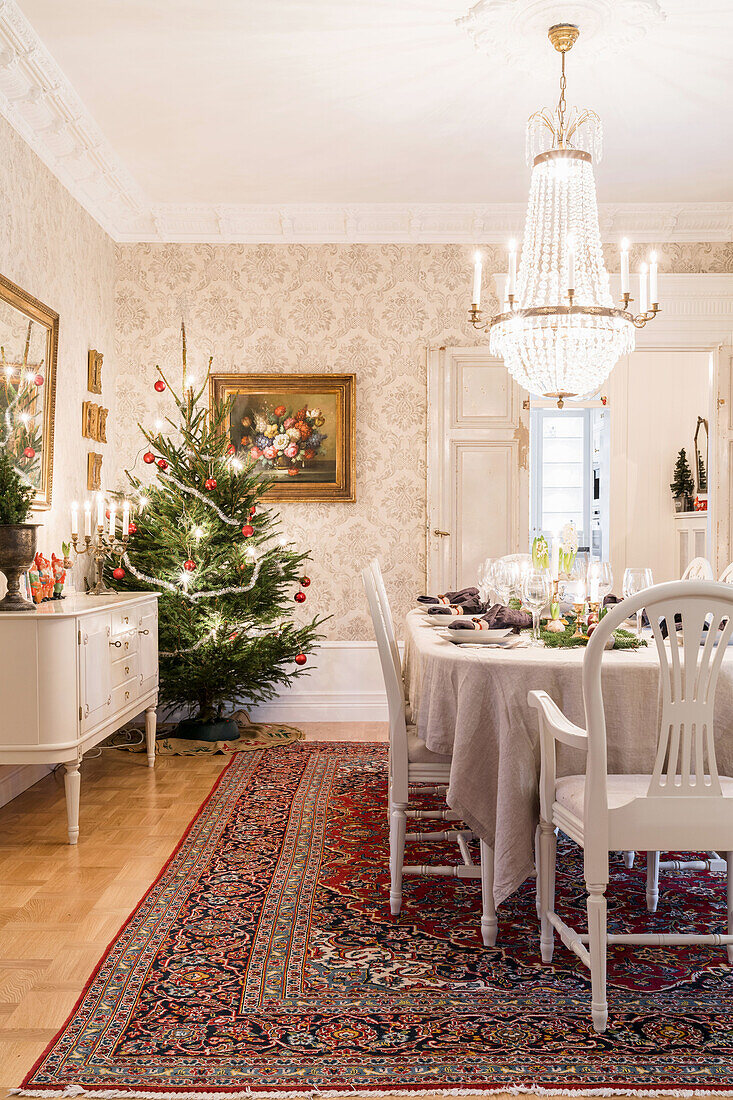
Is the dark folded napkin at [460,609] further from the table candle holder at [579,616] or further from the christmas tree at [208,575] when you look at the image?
the christmas tree at [208,575]

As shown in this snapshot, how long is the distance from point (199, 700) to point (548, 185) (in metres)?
3.21

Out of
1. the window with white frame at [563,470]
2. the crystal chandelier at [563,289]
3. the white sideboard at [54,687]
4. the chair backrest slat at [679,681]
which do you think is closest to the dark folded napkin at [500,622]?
the crystal chandelier at [563,289]

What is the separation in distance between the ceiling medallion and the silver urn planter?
2464 mm

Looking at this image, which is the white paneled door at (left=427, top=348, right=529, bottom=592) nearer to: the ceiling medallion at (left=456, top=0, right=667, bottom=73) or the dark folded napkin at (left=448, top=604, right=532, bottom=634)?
the ceiling medallion at (left=456, top=0, right=667, bottom=73)

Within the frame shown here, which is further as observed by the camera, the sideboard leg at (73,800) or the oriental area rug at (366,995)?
the sideboard leg at (73,800)

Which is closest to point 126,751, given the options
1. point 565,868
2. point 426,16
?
point 565,868

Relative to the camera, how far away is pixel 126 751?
4.98m

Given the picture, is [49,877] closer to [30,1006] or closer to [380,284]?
[30,1006]

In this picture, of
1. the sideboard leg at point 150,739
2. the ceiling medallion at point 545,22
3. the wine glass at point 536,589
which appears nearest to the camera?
the wine glass at point 536,589

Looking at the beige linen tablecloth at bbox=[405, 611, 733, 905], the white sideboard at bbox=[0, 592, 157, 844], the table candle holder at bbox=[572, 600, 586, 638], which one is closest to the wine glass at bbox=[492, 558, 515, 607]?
the table candle holder at bbox=[572, 600, 586, 638]

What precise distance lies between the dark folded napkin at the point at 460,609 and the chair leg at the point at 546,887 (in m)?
1.46

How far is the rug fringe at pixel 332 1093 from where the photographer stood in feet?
6.11

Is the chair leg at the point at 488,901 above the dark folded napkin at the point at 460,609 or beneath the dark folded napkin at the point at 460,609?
beneath

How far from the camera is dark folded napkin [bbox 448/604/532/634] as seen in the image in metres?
3.16
